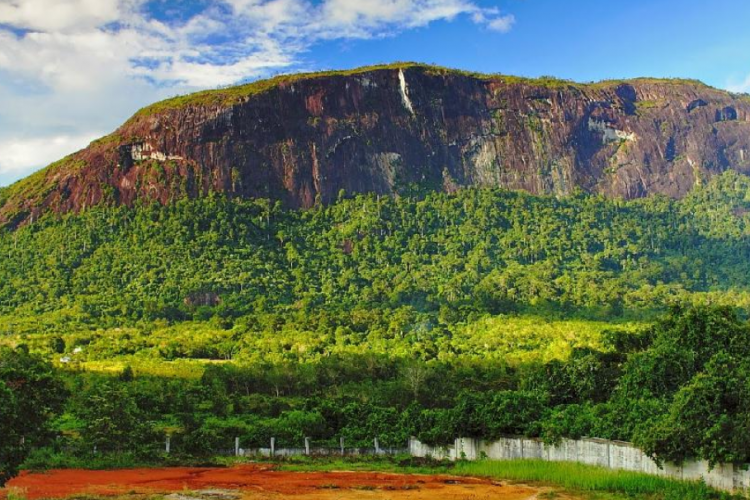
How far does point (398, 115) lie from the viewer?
164 metres

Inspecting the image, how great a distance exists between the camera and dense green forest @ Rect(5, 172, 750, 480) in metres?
34.7

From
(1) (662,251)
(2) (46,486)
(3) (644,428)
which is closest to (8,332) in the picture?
(2) (46,486)

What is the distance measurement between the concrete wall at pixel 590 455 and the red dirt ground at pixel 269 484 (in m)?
3.64

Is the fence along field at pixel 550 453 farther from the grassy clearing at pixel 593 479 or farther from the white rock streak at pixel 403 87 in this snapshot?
→ the white rock streak at pixel 403 87

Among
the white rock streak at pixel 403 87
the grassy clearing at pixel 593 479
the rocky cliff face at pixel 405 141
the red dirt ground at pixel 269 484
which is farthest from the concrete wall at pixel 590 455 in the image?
the white rock streak at pixel 403 87

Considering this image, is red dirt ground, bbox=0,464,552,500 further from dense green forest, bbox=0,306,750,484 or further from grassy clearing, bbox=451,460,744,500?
dense green forest, bbox=0,306,750,484

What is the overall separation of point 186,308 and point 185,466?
239 feet

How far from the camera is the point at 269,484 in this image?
29125mm

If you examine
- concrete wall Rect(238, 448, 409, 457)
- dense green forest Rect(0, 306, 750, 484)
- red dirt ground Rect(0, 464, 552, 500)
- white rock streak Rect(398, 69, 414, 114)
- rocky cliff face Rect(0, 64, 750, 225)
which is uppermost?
white rock streak Rect(398, 69, 414, 114)

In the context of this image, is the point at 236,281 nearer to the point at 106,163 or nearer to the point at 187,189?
the point at 187,189

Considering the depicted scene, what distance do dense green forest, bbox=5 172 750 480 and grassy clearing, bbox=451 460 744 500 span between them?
1.13 metres

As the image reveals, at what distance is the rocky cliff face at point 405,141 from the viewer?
5448 inches

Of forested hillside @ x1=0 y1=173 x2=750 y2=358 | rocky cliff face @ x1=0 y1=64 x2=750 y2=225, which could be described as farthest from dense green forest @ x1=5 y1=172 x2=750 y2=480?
rocky cliff face @ x1=0 y1=64 x2=750 y2=225

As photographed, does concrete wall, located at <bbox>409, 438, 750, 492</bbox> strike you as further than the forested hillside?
No
